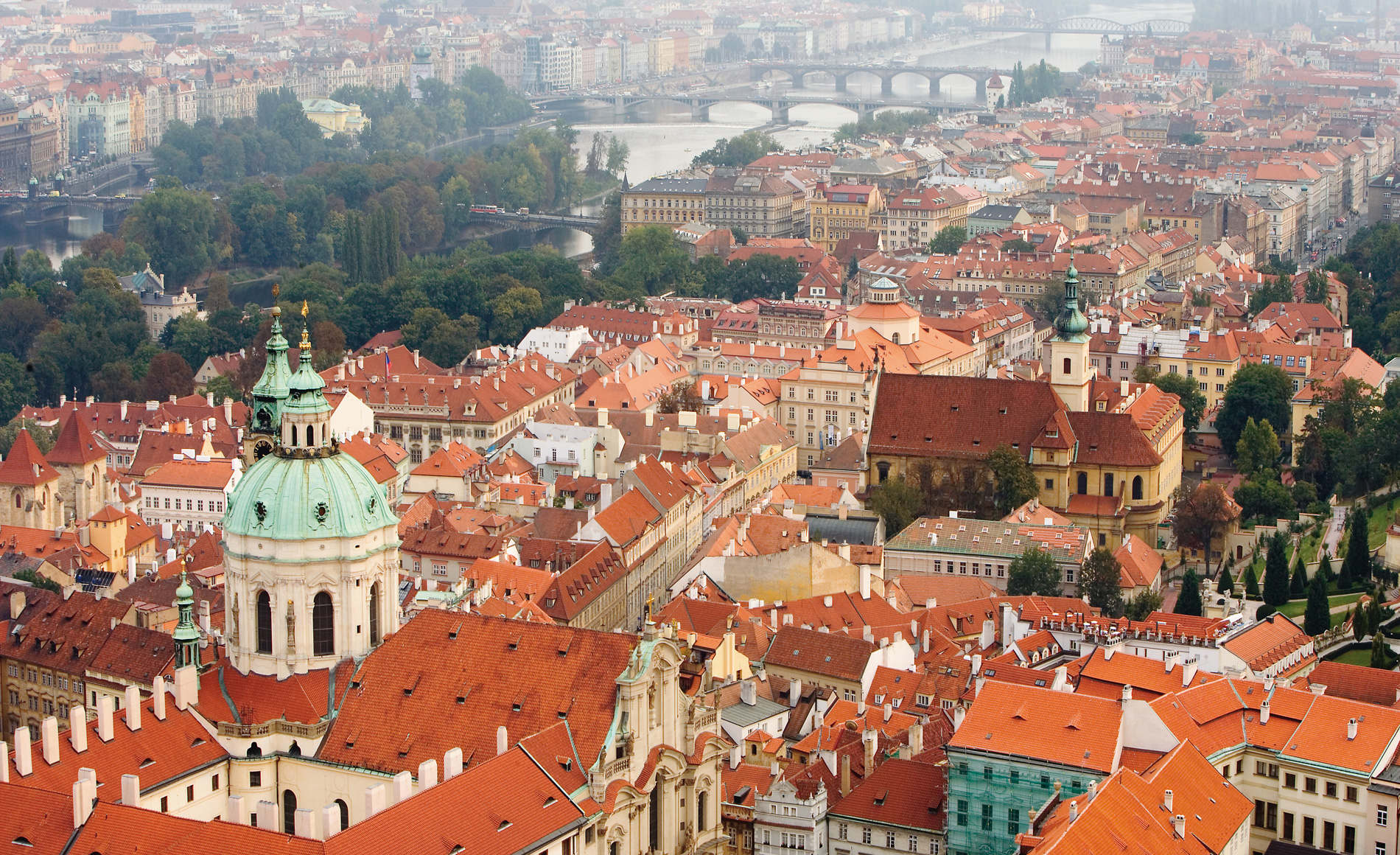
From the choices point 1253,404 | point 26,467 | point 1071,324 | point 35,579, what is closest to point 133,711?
point 35,579

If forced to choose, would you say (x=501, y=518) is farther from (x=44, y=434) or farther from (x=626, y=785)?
(x=626, y=785)

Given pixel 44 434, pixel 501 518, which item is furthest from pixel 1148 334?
pixel 44 434

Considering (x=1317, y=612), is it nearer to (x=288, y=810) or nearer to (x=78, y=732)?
(x=288, y=810)

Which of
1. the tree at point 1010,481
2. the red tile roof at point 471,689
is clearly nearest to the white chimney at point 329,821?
the red tile roof at point 471,689

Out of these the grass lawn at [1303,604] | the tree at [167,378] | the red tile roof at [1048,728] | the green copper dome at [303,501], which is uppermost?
the green copper dome at [303,501]

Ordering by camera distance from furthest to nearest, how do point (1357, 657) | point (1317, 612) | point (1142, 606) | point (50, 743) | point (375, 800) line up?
point (1142, 606) → point (1317, 612) → point (1357, 657) → point (50, 743) → point (375, 800)

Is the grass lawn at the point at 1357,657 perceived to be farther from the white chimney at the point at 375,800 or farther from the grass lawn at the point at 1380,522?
the white chimney at the point at 375,800
